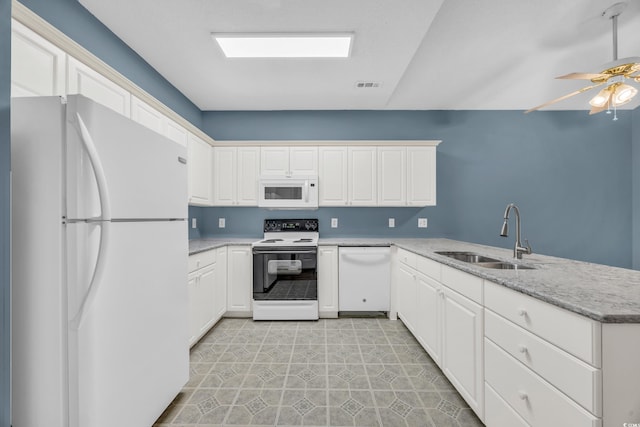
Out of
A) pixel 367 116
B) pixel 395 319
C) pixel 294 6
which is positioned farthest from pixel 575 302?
pixel 367 116

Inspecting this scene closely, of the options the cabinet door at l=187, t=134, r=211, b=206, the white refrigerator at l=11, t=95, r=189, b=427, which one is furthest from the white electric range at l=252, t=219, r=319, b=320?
the white refrigerator at l=11, t=95, r=189, b=427

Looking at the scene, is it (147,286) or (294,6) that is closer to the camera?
(147,286)

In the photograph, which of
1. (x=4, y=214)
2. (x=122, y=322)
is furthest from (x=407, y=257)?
(x=4, y=214)

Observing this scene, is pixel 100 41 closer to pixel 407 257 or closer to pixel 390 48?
pixel 390 48

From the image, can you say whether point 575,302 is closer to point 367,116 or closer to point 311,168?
point 311,168

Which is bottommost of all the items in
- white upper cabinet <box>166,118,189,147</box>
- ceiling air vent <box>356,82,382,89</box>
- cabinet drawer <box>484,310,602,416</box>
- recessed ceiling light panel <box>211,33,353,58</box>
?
cabinet drawer <box>484,310,602,416</box>

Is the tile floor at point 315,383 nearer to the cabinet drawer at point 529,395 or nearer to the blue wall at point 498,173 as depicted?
the cabinet drawer at point 529,395

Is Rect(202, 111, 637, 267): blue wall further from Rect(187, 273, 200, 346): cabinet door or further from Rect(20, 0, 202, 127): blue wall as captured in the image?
Rect(187, 273, 200, 346): cabinet door

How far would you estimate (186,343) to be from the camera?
1.82 m

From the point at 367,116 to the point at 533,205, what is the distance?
2.65 metres

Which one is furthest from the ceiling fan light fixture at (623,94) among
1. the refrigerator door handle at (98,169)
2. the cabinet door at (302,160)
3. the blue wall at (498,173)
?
the refrigerator door handle at (98,169)

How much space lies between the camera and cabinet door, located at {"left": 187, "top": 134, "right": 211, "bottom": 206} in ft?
9.48

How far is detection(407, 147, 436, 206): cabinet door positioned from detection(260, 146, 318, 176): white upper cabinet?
4.06 feet

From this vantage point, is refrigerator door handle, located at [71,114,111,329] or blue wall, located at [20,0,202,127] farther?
blue wall, located at [20,0,202,127]
